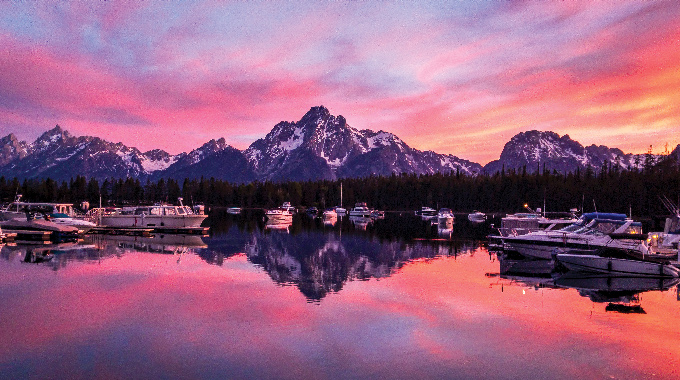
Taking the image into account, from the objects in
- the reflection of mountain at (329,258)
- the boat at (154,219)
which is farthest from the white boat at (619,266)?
the boat at (154,219)

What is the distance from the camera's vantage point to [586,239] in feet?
136

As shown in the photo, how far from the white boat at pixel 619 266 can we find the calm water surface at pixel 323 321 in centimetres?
121

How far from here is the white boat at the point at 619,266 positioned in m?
Answer: 33.3

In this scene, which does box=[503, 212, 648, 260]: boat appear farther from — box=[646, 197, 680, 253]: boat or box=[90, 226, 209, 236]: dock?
box=[90, 226, 209, 236]: dock

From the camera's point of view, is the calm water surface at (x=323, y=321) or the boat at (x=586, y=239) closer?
the calm water surface at (x=323, y=321)

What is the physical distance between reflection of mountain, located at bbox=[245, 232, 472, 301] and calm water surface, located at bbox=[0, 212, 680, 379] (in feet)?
1.19

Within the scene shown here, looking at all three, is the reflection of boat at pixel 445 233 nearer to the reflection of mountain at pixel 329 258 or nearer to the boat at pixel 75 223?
the reflection of mountain at pixel 329 258

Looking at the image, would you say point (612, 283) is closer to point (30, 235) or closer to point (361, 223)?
point (30, 235)

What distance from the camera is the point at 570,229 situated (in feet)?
150

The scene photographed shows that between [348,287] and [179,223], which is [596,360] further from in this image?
[179,223]

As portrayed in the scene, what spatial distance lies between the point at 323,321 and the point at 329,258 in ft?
76.2

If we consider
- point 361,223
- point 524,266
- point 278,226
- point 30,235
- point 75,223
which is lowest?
point 524,266

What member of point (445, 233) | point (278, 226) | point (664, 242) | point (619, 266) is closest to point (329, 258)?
point (619, 266)

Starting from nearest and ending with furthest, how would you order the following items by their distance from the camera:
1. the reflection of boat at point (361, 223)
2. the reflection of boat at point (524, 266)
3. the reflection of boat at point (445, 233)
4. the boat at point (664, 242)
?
the reflection of boat at point (524, 266) → the boat at point (664, 242) → the reflection of boat at point (445, 233) → the reflection of boat at point (361, 223)
